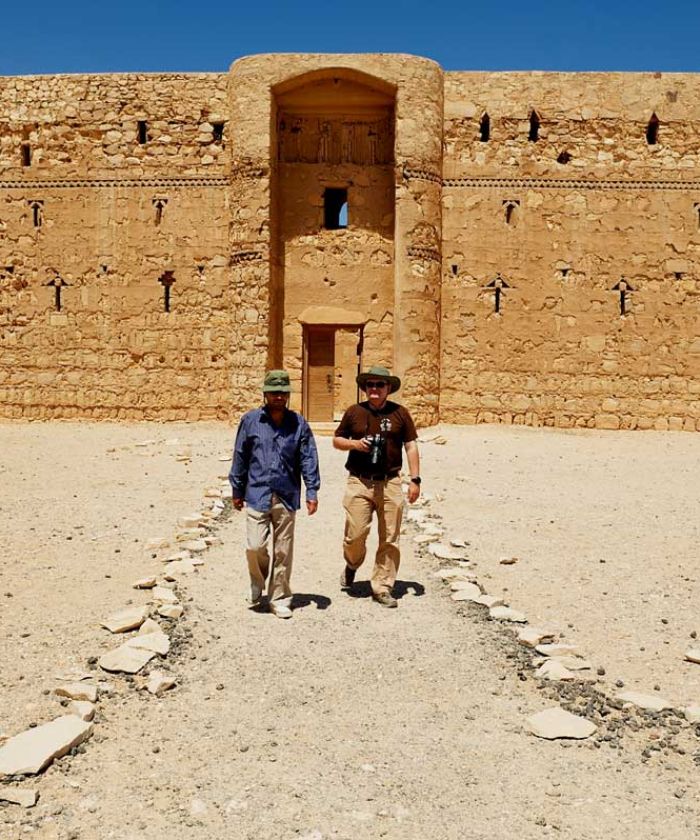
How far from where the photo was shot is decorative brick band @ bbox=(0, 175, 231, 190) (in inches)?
675

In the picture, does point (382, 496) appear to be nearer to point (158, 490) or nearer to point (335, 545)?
point (335, 545)

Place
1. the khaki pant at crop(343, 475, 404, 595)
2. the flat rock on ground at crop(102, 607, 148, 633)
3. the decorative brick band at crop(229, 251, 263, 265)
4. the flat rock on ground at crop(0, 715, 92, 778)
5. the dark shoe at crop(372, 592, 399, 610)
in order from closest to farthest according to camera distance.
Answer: the flat rock on ground at crop(0, 715, 92, 778) < the flat rock on ground at crop(102, 607, 148, 633) < the dark shoe at crop(372, 592, 399, 610) < the khaki pant at crop(343, 475, 404, 595) < the decorative brick band at crop(229, 251, 263, 265)

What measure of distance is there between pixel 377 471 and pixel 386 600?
962mm

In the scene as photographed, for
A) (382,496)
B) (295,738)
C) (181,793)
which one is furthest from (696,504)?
(181,793)

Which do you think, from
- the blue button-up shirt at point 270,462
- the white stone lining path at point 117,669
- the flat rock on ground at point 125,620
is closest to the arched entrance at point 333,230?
the white stone lining path at point 117,669

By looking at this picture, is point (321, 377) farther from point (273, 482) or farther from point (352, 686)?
point (352, 686)

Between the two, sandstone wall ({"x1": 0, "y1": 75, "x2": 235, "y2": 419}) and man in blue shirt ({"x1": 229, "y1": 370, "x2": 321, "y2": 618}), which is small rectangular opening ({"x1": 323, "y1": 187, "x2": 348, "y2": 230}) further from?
man in blue shirt ({"x1": 229, "y1": 370, "x2": 321, "y2": 618})

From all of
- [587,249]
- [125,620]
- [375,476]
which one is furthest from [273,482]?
[587,249]

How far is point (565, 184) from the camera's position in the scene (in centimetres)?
1714

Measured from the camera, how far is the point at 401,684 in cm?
436

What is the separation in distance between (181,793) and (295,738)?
25.6 inches

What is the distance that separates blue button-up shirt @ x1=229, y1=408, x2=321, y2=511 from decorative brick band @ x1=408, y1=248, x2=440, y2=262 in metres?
Result: 11.3

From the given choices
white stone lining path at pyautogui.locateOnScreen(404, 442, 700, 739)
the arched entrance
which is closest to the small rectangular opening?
the arched entrance

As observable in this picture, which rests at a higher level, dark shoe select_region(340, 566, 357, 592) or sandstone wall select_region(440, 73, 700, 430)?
sandstone wall select_region(440, 73, 700, 430)
